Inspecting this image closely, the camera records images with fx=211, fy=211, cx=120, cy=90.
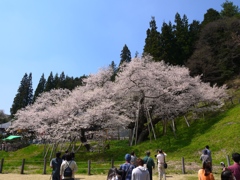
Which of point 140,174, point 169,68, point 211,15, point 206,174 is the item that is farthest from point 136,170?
point 211,15

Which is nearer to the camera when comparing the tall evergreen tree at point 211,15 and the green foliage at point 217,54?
the green foliage at point 217,54

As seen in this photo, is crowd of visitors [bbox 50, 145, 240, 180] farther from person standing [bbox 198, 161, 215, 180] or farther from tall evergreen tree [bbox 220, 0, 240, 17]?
tall evergreen tree [bbox 220, 0, 240, 17]

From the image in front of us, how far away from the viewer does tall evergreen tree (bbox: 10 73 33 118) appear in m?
52.4

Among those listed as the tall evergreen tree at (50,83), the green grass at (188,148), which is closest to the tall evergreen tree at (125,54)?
the tall evergreen tree at (50,83)

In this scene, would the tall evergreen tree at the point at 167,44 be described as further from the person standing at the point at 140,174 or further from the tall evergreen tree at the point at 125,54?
the person standing at the point at 140,174

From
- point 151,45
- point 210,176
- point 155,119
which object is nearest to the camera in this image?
point 210,176

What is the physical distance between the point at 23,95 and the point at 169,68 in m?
39.7

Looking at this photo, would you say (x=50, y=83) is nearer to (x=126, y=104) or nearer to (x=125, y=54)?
(x=125, y=54)

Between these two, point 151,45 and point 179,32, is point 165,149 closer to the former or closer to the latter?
point 151,45

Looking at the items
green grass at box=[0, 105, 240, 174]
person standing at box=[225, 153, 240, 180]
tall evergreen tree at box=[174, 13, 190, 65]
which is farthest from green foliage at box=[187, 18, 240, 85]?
person standing at box=[225, 153, 240, 180]

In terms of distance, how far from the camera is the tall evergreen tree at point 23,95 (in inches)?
2063

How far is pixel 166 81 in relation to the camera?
2442cm

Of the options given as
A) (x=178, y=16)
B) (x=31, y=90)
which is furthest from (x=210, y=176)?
(x=31, y=90)

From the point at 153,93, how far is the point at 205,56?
15544 millimetres
